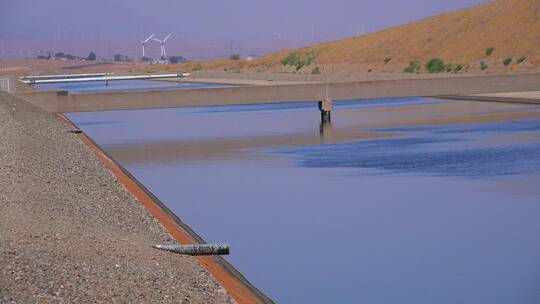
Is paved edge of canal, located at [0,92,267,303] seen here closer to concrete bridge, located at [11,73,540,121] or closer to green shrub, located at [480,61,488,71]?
concrete bridge, located at [11,73,540,121]

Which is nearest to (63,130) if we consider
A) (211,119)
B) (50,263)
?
(211,119)

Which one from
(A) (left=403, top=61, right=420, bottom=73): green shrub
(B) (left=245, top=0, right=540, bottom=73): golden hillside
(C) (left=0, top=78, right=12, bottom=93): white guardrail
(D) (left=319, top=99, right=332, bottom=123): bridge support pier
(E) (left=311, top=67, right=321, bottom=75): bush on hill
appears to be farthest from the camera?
(E) (left=311, top=67, right=321, bottom=75): bush on hill

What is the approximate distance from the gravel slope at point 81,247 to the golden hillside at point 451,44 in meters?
65.4

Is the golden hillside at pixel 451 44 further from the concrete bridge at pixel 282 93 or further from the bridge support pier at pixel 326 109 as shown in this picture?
the bridge support pier at pixel 326 109

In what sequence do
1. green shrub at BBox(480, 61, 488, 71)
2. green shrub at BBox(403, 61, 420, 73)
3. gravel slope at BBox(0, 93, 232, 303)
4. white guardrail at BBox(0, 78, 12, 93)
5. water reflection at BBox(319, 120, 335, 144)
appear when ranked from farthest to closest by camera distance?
1. green shrub at BBox(403, 61, 420, 73)
2. green shrub at BBox(480, 61, 488, 71)
3. white guardrail at BBox(0, 78, 12, 93)
4. water reflection at BBox(319, 120, 335, 144)
5. gravel slope at BBox(0, 93, 232, 303)

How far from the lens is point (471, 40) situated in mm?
111500

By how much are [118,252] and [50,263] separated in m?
1.39

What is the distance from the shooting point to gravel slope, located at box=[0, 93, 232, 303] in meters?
9.31

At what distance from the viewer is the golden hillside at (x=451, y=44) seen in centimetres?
9562

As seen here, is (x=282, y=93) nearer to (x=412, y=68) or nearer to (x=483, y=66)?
(x=483, y=66)

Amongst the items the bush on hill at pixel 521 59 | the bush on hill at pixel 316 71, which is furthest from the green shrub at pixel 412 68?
the bush on hill at pixel 521 59

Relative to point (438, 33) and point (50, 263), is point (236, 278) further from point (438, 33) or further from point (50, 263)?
point (438, 33)

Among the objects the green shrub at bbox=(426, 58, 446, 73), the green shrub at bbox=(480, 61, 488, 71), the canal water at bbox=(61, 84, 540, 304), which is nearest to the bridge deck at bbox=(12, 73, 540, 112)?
the canal water at bbox=(61, 84, 540, 304)

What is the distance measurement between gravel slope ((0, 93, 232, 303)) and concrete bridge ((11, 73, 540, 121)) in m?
19.0
